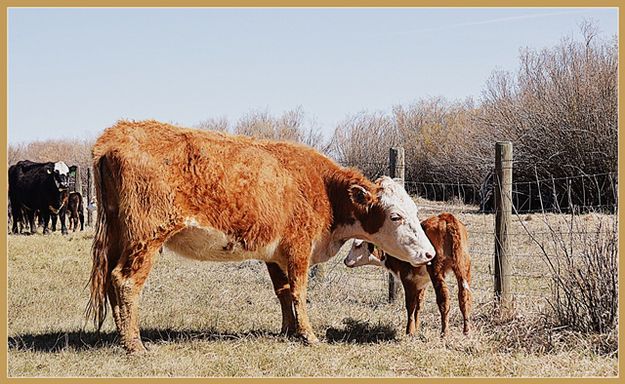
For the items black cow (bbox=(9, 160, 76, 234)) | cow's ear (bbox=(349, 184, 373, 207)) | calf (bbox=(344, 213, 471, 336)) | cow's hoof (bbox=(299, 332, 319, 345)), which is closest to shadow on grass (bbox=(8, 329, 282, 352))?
cow's hoof (bbox=(299, 332, 319, 345))

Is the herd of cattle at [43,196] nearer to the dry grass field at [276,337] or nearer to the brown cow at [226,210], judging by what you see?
the dry grass field at [276,337]

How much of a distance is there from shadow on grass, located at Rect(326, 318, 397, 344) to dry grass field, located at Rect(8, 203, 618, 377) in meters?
0.02

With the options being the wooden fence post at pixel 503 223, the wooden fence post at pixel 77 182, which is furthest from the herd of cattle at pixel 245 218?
the wooden fence post at pixel 77 182

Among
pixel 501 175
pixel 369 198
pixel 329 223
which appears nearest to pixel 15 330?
pixel 329 223

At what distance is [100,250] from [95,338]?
40.3 inches

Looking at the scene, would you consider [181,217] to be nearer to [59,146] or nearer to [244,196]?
[244,196]

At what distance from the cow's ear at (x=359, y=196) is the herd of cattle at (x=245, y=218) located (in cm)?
1

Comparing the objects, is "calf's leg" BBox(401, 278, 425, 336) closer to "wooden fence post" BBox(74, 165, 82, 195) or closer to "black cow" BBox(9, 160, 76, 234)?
"black cow" BBox(9, 160, 76, 234)

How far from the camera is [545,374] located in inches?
251

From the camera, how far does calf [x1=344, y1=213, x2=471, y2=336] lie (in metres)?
7.76

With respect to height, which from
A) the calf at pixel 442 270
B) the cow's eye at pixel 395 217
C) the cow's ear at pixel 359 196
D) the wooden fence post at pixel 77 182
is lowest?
the calf at pixel 442 270

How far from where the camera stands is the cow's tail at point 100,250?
24.3 ft

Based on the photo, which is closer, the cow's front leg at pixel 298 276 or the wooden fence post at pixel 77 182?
the cow's front leg at pixel 298 276

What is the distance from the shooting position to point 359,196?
26.4 feet
